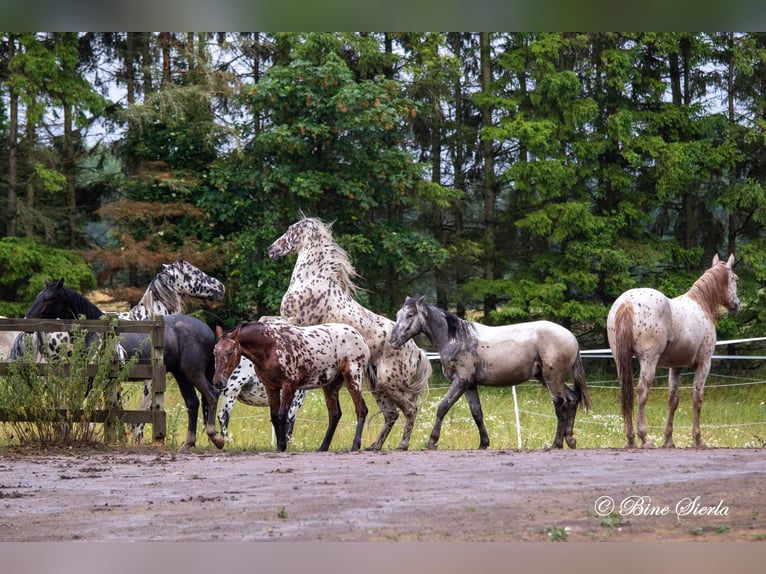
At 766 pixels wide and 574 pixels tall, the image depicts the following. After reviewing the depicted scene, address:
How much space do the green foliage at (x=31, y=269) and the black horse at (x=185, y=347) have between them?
6.80 metres

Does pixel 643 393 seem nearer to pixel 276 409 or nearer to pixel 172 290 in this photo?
pixel 276 409

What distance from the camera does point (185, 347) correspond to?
8789mm

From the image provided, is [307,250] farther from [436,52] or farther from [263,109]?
[436,52]

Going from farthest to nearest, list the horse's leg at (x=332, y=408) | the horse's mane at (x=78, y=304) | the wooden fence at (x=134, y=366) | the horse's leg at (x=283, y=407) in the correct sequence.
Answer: the horse's mane at (x=78, y=304) → the wooden fence at (x=134, y=366) → the horse's leg at (x=332, y=408) → the horse's leg at (x=283, y=407)

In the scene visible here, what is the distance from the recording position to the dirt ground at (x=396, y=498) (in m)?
5.34

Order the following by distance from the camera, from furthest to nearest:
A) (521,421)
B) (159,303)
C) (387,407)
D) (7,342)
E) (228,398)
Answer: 1. (521,421)
2. (7,342)
3. (228,398)
4. (159,303)
5. (387,407)

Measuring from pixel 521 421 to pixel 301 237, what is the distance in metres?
4.81

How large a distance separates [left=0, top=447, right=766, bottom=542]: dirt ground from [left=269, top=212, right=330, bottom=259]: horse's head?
2434mm

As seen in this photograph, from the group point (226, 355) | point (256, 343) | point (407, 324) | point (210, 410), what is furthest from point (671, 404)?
point (210, 410)

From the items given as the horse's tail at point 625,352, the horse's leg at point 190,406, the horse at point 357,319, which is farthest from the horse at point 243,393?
the horse's tail at point 625,352

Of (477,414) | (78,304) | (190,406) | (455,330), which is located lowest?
(477,414)

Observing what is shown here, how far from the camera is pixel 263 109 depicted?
1623 centimetres

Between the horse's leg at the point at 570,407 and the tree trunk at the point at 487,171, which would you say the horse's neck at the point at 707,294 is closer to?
the horse's leg at the point at 570,407

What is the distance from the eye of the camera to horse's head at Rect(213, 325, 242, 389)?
7867 mm
